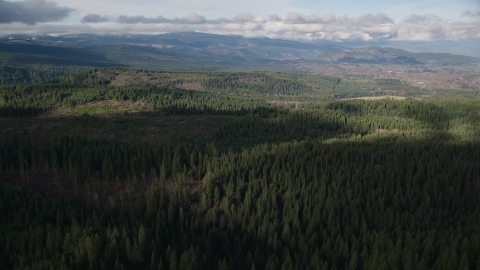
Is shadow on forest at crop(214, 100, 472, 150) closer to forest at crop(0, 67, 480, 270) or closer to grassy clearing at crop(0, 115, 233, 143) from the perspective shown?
grassy clearing at crop(0, 115, 233, 143)

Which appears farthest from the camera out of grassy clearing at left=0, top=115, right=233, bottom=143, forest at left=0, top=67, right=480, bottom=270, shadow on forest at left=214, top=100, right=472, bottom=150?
shadow on forest at left=214, top=100, right=472, bottom=150

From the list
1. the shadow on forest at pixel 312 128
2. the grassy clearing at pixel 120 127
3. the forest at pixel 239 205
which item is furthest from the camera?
the shadow on forest at pixel 312 128

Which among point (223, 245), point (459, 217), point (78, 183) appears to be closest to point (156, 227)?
point (223, 245)

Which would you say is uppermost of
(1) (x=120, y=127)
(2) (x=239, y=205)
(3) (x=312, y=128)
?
(1) (x=120, y=127)

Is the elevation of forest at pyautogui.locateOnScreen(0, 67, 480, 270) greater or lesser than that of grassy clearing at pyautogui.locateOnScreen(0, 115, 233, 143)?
lesser

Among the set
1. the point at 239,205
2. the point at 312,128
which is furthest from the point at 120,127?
the point at 239,205

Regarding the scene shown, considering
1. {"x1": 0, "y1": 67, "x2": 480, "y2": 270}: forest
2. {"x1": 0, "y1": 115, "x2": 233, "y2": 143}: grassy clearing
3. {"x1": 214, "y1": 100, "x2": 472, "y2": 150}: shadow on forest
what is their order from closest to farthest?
{"x1": 0, "y1": 67, "x2": 480, "y2": 270}: forest
{"x1": 0, "y1": 115, "x2": 233, "y2": 143}: grassy clearing
{"x1": 214, "y1": 100, "x2": 472, "y2": 150}: shadow on forest

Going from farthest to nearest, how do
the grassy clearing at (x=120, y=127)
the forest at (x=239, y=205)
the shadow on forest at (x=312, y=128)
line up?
the shadow on forest at (x=312, y=128)
the grassy clearing at (x=120, y=127)
the forest at (x=239, y=205)

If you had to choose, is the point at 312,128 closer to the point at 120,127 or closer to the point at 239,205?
the point at 120,127

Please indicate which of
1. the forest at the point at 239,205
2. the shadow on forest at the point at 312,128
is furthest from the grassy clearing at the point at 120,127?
the shadow on forest at the point at 312,128

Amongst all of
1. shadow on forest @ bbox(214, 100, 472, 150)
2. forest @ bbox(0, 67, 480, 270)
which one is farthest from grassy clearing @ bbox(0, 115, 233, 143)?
shadow on forest @ bbox(214, 100, 472, 150)

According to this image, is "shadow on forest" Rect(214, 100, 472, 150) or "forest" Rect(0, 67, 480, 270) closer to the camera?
"forest" Rect(0, 67, 480, 270)

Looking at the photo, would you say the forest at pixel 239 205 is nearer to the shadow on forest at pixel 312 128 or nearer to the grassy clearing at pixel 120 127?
the grassy clearing at pixel 120 127

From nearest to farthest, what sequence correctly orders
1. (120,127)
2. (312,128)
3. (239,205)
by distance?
(239,205)
(120,127)
(312,128)
